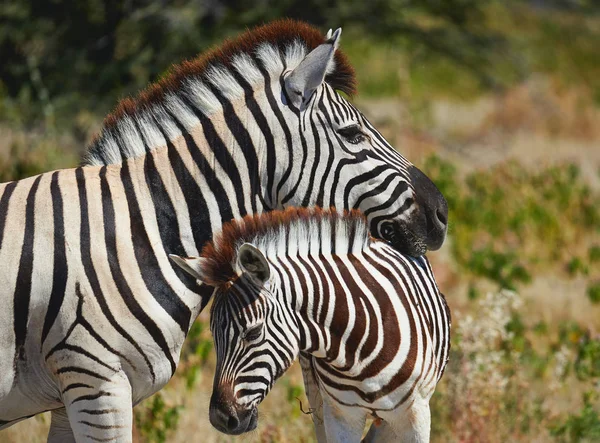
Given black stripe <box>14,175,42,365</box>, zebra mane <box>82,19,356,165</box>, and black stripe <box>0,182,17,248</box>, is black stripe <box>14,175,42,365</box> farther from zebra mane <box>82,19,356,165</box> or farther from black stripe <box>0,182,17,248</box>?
zebra mane <box>82,19,356,165</box>

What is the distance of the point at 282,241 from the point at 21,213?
1.11 meters

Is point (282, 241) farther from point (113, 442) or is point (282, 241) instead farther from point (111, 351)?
point (113, 442)

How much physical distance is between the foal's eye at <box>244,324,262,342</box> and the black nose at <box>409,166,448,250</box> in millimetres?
958

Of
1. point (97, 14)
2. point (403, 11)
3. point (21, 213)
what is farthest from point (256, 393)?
point (403, 11)

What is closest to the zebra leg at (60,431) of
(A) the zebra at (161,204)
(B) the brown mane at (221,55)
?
(A) the zebra at (161,204)

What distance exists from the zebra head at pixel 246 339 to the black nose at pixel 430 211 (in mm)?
849

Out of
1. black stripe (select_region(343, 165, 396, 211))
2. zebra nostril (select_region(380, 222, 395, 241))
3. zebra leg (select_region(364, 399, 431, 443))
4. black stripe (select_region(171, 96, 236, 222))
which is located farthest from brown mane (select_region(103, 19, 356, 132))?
zebra leg (select_region(364, 399, 431, 443))

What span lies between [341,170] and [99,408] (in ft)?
4.91

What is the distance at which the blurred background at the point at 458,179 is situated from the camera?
18.4 feet

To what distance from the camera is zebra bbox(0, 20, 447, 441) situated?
3.45 meters

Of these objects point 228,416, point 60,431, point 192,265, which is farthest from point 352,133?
point 60,431

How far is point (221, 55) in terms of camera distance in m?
3.92

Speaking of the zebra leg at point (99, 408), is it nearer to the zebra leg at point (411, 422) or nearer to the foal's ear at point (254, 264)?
the foal's ear at point (254, 264)

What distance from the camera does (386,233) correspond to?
4039 millimetres
